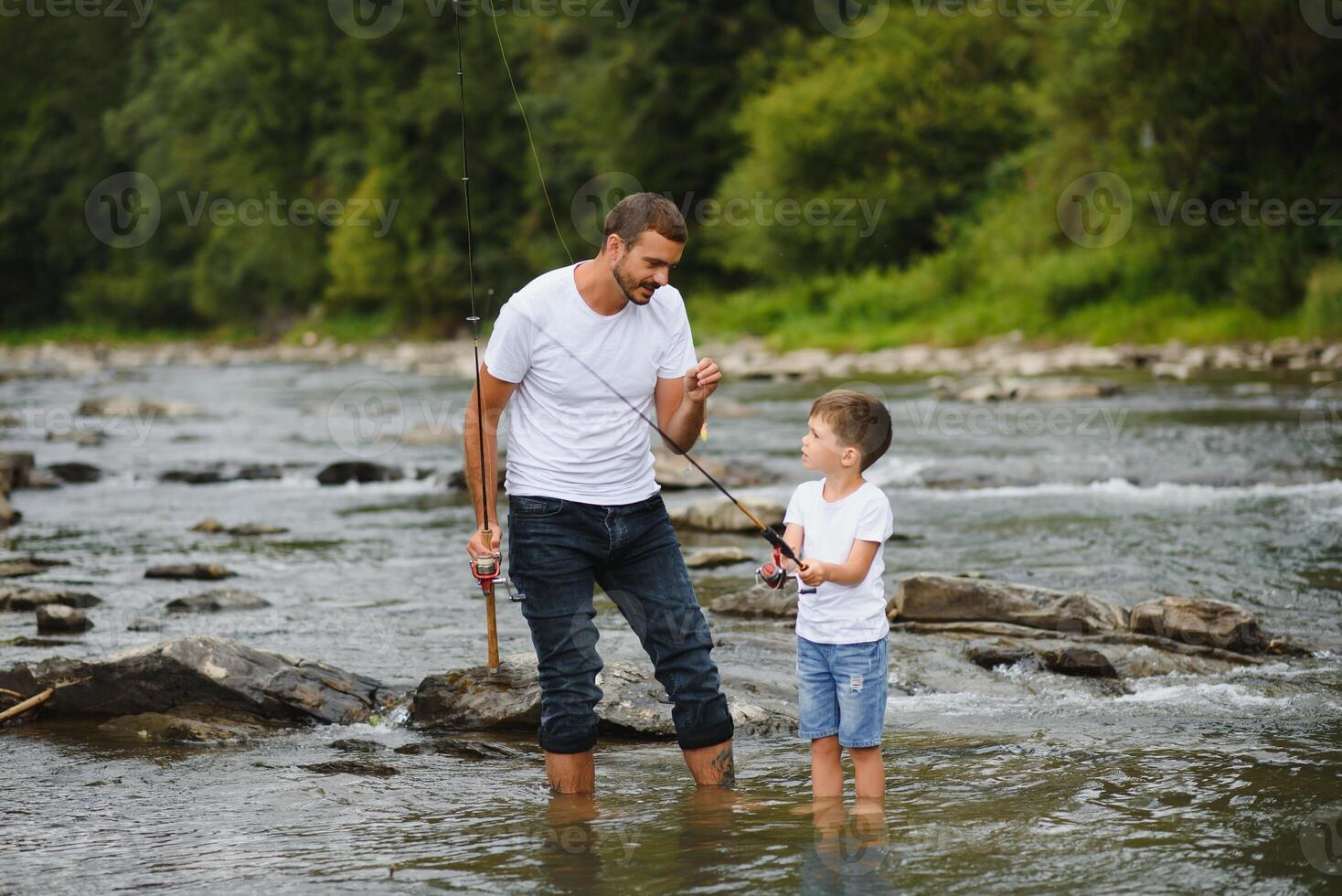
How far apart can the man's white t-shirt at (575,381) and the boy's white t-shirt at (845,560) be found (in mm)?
570

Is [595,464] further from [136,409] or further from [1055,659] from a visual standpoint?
[136,409]

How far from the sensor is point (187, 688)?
596 cm

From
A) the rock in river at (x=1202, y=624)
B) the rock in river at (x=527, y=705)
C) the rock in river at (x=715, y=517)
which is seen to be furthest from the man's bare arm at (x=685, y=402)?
the rock in river at (x=715, y=517)

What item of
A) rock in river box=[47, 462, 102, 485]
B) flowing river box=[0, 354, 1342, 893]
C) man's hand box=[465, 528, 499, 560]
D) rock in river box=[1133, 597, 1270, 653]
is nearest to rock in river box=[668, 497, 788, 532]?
flowing river box=[0, 354, 1342, 893]

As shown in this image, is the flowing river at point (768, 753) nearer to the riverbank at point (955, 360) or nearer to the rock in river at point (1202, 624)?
the rock in river at point (1202, 624)

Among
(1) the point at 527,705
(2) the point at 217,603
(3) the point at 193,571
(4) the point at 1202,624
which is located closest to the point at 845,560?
(1) the point at 527,705

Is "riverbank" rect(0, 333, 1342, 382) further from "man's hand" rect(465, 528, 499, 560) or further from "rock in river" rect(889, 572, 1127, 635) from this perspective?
"man's hand" rect(465, 528, 499, 560)

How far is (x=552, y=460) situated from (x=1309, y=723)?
2868mm

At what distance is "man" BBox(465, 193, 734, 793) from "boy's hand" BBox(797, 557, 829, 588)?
0.46m

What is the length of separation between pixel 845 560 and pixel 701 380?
677mm

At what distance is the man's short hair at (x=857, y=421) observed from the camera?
174 inches

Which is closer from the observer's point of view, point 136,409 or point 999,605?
point 999,605

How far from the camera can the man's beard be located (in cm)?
446

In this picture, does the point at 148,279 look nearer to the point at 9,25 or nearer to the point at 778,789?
the point at 9,25
